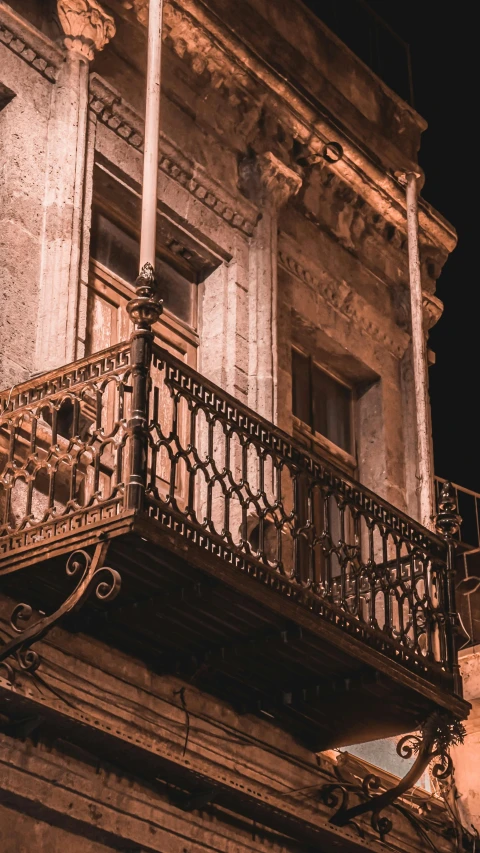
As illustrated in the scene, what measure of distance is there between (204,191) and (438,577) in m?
3.39

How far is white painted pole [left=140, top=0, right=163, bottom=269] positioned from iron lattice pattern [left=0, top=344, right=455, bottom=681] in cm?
67

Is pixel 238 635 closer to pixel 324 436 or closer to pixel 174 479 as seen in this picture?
pixel 174 479

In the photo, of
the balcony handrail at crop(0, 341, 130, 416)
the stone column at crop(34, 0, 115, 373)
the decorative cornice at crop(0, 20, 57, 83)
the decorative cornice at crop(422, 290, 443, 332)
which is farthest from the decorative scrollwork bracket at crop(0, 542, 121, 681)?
the decorative cornice at crop(422, 290, 443, 332)

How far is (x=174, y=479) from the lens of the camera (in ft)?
28.2

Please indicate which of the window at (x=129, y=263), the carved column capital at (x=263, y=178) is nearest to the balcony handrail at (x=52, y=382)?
the window at (x=129, y=263)

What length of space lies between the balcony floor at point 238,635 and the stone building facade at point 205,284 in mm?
136

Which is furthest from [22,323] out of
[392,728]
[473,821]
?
[473,821]

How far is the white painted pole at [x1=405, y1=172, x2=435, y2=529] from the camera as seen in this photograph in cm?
1172

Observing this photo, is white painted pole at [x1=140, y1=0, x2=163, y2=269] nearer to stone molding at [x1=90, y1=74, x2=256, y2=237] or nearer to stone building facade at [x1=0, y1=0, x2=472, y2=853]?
stone building facade at [x1=0, y1=0, x2=472, y2=853]

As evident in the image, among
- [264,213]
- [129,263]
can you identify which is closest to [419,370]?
[264,213]

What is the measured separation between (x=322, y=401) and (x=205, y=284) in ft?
5.82

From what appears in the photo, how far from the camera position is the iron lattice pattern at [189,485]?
8477 mm

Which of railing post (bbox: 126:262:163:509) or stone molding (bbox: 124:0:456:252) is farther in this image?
stone molding (bbox: 124:0:456:252)

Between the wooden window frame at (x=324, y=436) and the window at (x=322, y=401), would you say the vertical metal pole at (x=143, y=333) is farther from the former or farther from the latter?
the window at (x=322, y=401)
